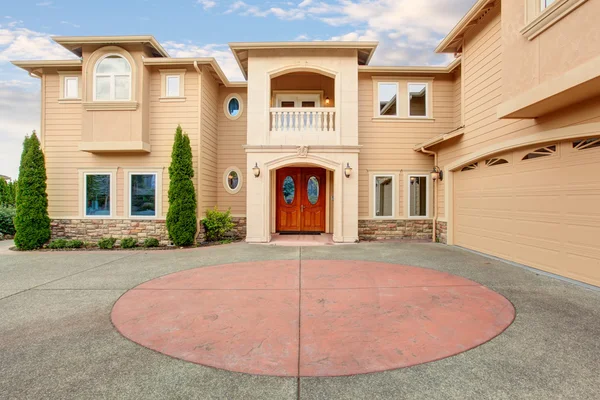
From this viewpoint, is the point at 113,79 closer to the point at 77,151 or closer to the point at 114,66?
the point at 114,66

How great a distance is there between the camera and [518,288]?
177 inches

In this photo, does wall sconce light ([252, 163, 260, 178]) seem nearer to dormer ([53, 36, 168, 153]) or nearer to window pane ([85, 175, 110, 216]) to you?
dormer ([53, 36, 168, 153])

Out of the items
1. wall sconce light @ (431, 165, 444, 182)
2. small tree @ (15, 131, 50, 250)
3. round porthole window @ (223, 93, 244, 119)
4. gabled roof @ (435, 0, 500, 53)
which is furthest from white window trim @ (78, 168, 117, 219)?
gabled roof @ (435, 0, 500, 53)

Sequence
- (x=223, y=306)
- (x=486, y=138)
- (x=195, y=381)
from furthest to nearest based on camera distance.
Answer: (x=486, y=138), (x=223, y=306), (x=195, y=381)

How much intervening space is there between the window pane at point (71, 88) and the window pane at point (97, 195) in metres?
2.64

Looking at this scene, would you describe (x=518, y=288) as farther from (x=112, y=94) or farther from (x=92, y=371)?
(x=112, y=94)

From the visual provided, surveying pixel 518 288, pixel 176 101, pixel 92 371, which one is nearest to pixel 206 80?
pixel 176 101

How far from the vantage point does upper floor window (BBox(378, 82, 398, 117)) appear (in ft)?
Answer: 32.0

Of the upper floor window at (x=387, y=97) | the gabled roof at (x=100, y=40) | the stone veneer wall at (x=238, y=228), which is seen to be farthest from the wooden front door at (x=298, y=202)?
the gabled roof at (x=100, y=40)

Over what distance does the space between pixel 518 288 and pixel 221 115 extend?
9.76 metres

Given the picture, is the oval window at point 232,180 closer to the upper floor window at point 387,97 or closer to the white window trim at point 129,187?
the white window trim at point 129,187

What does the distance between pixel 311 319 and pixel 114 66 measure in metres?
9.67

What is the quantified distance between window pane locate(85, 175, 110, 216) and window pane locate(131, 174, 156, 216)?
32.7 inches

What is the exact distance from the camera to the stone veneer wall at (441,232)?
8.79m
